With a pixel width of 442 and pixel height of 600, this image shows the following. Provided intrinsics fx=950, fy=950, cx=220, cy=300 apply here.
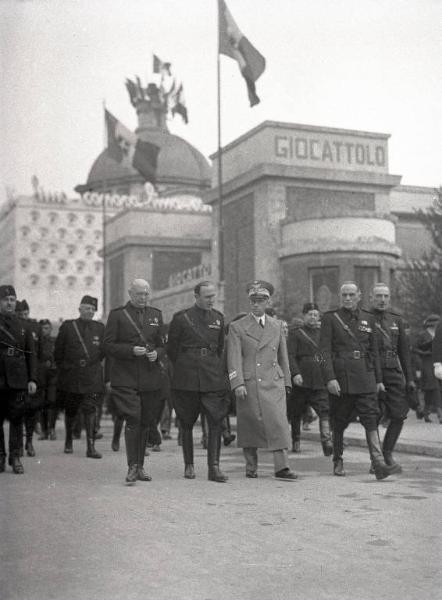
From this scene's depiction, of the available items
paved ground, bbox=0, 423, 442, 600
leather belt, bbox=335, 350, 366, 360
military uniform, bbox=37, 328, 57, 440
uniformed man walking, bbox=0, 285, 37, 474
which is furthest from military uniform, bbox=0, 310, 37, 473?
military uniform, bbox=37, 328, 57, 440

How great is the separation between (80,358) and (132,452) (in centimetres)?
342

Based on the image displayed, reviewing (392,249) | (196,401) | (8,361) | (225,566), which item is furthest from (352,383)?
(392,249)

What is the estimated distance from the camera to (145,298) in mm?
9188

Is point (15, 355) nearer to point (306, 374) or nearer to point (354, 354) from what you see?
point (354, 354)

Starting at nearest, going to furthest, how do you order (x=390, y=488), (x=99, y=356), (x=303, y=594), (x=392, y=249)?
(x=303, y=594), (x=390, y=488), (x=99, y=356), (x=392, y=249)

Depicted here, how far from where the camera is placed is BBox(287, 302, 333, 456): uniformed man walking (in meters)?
12.1

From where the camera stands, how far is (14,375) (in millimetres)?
9805

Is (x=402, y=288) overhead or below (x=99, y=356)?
overhead

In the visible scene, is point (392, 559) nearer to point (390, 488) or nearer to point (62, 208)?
point (390, 488)

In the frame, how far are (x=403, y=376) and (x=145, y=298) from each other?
275cm

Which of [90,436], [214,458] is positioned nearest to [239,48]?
[90,436]

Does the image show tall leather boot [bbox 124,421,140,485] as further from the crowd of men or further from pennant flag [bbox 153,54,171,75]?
pennant flag [bbox 153,54,171,75]

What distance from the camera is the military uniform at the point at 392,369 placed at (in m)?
9.42

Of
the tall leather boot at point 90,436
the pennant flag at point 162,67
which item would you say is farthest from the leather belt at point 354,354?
the pennant flag at point 162,67
